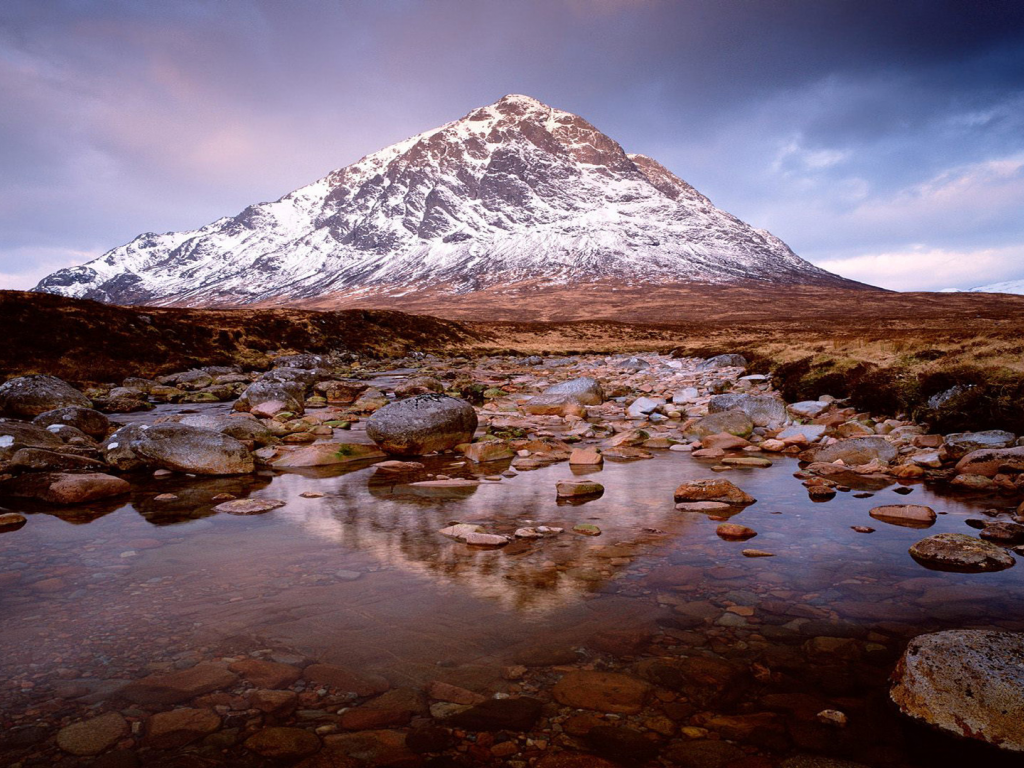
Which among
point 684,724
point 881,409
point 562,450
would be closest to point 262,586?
point 684,724

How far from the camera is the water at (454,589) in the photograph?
4.44 m

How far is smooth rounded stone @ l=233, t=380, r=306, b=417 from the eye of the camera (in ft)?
56.9

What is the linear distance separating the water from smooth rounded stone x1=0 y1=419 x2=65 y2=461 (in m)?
2.83

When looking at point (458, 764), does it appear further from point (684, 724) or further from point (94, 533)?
point (94, 533)

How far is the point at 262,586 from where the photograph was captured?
18.9 ft

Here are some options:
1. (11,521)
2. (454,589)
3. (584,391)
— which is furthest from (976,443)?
(11,521)

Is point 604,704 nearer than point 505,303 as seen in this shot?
Yes

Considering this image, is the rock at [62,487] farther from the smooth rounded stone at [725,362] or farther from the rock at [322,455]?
the smooth rounded stone at [725,362]

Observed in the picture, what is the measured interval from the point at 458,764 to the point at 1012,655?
363cm

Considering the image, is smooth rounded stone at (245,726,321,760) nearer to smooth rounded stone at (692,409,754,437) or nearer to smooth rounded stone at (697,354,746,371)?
smooth rounded stone at (692,409,754,437)

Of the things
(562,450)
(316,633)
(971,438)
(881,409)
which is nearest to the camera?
(316,633)

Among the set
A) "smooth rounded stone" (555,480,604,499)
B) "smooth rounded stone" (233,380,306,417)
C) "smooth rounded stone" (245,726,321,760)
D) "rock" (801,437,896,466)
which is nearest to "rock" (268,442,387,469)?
"smooth rounded stone" (233,380,306,417)

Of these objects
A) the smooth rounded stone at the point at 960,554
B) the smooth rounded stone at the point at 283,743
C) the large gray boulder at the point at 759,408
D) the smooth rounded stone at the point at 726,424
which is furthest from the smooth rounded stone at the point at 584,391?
the smooth rounded stone at the point at 283,743

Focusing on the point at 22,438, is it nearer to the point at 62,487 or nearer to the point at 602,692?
the point at 62,487
